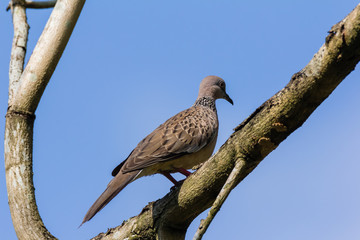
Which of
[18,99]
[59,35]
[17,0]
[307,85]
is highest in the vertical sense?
[17,0]

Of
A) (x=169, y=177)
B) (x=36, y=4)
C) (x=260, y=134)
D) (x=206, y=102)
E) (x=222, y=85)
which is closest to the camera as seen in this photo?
(x=260, y=134)

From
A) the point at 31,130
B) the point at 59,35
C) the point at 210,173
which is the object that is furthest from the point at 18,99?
the point at 210,173

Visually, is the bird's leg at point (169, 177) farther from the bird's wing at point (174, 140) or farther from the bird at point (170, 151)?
the bird's wing at point (174, 140)

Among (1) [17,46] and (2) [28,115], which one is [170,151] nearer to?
(2) [28,115]

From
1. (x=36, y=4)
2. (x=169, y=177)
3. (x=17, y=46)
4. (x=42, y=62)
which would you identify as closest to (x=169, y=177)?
(x=169, y=177)

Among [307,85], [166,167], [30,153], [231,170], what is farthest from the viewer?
[166,167]

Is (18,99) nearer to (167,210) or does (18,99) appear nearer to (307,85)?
(167,210)

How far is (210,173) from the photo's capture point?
12.0 ft

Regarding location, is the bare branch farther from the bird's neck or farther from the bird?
the bird's neck

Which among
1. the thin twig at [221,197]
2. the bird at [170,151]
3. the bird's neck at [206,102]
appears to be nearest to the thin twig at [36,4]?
the bird at [170,151]

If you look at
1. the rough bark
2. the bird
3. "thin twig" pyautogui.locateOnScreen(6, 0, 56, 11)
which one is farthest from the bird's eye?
the rough bark

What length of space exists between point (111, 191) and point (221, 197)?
5.65 feet

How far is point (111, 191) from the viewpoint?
4586mm

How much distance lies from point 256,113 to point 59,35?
2.02 metres
